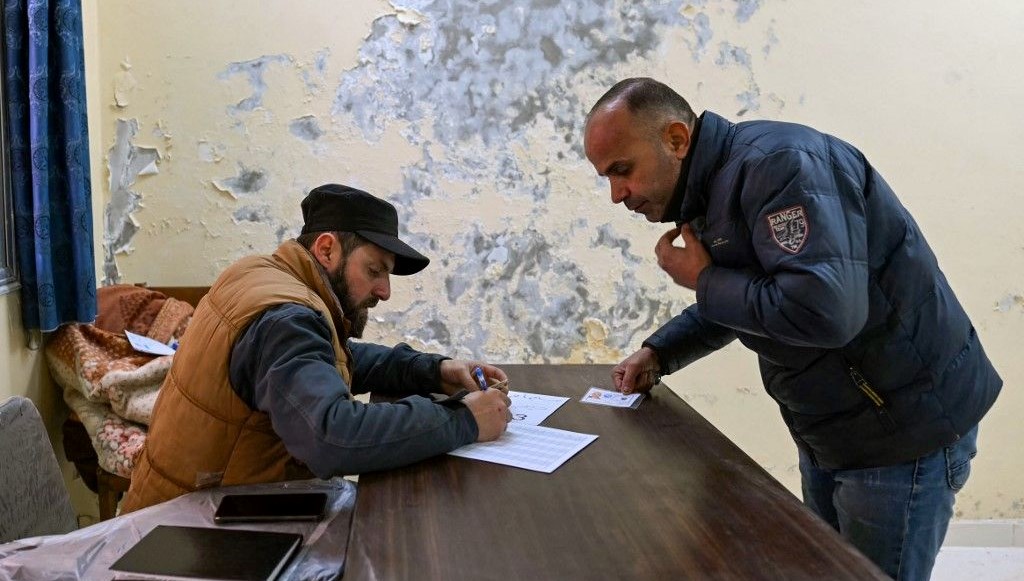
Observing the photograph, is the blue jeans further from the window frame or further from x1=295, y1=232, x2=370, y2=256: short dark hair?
the window frame

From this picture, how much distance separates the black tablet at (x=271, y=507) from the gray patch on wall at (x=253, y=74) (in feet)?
6.48

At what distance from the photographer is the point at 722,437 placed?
1.65 metres

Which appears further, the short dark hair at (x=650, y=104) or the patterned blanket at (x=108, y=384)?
the patterned blanket at (x=108, y=384)

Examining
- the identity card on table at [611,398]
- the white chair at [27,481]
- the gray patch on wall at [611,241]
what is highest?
the gray patch on wall at [611,241]

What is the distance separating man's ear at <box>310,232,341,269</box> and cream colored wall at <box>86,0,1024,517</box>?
142 centimetres

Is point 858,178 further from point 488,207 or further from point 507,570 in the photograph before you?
point 488,207

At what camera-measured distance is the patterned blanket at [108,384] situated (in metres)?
2.42

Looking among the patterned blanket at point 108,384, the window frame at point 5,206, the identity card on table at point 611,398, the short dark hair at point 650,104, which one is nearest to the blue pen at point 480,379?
the identity card on table at point 611,398

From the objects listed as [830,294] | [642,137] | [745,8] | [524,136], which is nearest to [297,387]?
[642,137]

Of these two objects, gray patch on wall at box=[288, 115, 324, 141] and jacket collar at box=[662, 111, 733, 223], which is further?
gray patch on wall at box=[288, 115, 324, 141]

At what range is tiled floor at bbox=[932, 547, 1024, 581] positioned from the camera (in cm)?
309

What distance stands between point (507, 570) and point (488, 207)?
2.28 metres

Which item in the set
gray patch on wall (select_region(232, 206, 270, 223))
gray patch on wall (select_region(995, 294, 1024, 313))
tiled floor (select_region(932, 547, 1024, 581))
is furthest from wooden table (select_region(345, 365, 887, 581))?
gray patch on wall (select_region(995, 294, 1024, 313))

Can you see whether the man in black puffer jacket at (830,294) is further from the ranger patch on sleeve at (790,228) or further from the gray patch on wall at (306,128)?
the gray patch on wall at (306,128)
